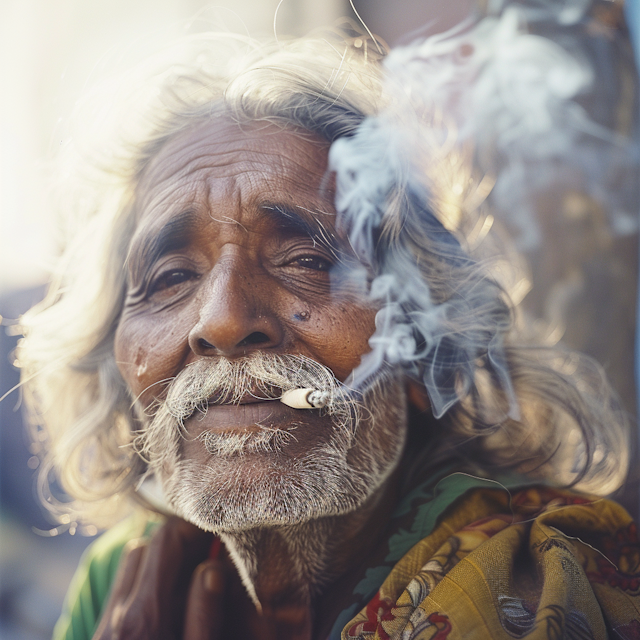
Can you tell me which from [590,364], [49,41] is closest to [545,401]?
[590,364]

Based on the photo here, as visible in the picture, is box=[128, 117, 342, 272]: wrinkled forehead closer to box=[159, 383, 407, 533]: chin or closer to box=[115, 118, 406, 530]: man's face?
box=[115, 118, 406, 530]: man's face

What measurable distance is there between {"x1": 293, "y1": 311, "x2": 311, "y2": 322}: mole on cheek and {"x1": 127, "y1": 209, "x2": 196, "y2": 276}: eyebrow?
389 millimetres

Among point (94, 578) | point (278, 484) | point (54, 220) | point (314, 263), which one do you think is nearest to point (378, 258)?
point (314, 263)

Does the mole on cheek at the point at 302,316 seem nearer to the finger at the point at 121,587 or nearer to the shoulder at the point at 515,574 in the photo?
the shoulder at the point at 515,574

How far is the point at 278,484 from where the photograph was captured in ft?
4.16

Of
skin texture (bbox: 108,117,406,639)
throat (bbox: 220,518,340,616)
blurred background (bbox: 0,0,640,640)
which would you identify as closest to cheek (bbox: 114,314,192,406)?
skin texture (bbox: 108,117,406,639)

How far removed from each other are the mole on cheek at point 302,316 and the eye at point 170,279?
0.33m

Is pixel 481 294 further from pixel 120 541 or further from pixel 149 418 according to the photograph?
pixel 120 541

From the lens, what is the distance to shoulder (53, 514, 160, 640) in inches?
73.7

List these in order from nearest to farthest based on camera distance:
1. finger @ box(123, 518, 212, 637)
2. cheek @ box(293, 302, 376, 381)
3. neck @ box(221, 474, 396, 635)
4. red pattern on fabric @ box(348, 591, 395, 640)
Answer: red pattern on fabric @ box(348, 591, 395, 640) < cheek @ box(293, 302, 376, 381) < neck @ box(221, 474, 396, 635) < finger @ box(123, 518, 212, 637)

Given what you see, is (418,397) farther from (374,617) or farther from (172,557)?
(172,557)

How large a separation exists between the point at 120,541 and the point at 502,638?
158 cm

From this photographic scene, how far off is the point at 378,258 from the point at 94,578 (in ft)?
5.64

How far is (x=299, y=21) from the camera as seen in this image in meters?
1.68
